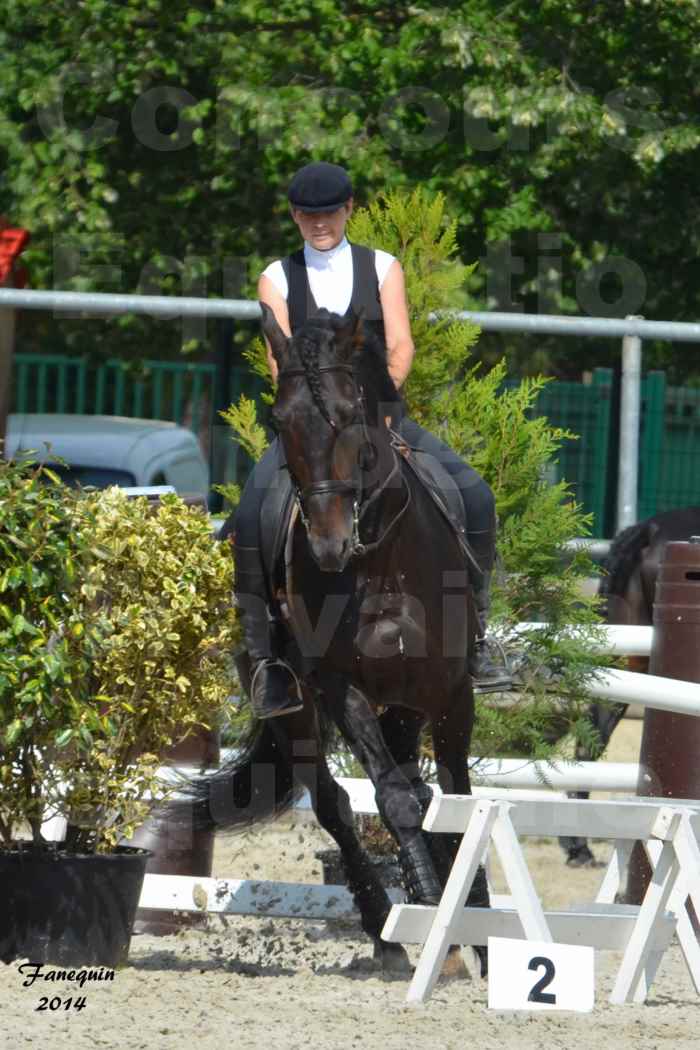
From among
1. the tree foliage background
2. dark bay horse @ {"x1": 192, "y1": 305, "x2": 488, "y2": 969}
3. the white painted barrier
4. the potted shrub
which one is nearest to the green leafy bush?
the potted shrub

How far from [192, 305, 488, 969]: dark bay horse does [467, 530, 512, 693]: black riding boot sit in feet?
0.17

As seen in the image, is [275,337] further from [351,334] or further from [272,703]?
[272,703]

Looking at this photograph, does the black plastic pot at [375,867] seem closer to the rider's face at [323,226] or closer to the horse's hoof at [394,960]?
the horse's hoof at [394,960]

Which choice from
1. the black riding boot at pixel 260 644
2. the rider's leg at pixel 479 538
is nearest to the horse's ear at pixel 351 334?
the rider's leg at pixel 479 538

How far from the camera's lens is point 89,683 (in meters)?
5.65

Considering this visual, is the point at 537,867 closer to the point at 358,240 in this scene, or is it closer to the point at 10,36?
the point at 358,240

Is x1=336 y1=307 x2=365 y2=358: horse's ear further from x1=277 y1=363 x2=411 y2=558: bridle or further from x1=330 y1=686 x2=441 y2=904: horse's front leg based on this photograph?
x1=330 y1=686 x2=441 y2=904: horse's front leg

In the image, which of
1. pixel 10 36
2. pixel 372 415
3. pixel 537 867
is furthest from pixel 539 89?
pixel 372 415

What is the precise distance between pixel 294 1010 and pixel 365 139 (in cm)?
1014

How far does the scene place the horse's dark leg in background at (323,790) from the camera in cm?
622

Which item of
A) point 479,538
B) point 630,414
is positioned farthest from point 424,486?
point 630,414

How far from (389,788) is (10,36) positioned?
11.1 meters

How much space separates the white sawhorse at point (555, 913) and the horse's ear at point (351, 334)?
1.36 m

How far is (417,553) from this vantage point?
573 cm
